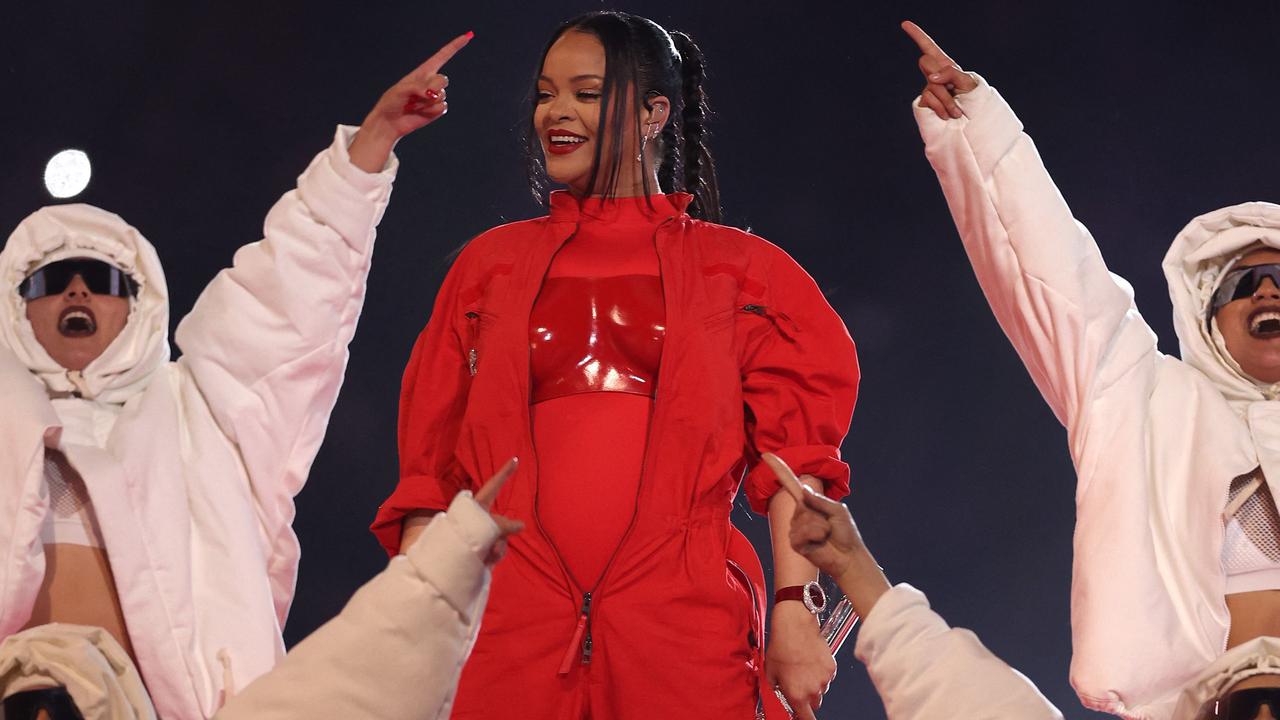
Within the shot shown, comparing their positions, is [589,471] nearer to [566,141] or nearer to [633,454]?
[633,454]

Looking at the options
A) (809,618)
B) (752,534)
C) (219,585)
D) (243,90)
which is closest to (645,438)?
(809,618)

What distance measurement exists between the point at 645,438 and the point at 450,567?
2.66ft

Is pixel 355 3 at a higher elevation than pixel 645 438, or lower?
higher

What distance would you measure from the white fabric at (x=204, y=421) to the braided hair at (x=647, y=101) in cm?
35

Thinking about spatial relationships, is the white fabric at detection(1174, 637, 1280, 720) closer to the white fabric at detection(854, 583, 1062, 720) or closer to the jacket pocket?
the white fabric at detection(854, 583, 1062, 720)

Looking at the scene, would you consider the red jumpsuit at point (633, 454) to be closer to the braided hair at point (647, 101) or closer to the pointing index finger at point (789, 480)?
the braided hair at point (647, 101)

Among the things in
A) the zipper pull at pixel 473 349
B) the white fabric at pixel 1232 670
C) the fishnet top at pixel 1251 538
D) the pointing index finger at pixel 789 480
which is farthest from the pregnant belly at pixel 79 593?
the fishnet top at pixel 1251 538

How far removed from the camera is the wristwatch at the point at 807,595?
2.11 m

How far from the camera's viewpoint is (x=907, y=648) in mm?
1427

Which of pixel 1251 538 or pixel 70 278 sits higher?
pixel 70 278

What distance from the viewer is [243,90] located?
139 inches

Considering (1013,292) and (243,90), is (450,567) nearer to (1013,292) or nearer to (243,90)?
(1013,292)

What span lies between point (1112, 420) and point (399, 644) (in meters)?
1.39

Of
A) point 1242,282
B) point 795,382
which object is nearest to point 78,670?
point 795,382
